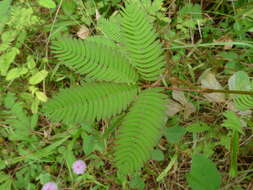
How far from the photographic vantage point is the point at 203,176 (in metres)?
1.46

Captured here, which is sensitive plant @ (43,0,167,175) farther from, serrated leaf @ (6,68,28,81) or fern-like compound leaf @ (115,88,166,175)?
serrated leaf @ (6,68,28,81)

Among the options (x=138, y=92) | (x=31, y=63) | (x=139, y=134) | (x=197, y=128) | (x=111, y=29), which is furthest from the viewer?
(x=31, y=63)

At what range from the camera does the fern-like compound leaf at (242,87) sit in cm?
150

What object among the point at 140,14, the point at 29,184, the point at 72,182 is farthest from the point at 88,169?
the point at 140,14

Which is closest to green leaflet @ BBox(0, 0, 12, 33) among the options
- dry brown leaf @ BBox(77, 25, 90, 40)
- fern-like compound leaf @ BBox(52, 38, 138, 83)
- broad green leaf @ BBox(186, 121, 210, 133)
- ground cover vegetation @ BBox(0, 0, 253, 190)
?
ground cover vegetation @ BBox(0, 0, 253, 190)

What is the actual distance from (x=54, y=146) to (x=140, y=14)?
4.30 feet

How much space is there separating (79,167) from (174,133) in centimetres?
73

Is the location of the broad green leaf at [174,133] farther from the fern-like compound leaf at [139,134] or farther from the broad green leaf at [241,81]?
the fern-like compound leaf at [139,134]

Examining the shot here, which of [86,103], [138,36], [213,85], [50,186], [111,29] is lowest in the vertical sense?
[50,186]

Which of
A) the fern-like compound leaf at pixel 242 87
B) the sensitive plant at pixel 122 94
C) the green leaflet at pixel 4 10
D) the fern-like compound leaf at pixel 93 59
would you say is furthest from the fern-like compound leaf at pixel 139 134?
the green leaflet at pixel 4 10

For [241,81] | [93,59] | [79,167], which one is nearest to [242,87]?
[241,81]

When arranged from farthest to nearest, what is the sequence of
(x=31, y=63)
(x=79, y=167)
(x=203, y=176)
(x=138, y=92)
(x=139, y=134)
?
(x=31, y=63)
(x=79, y=167)
(x=203, y=176)
(x=138, y=92)
(x=139, y=134)

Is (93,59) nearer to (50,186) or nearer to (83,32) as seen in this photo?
(83,32)

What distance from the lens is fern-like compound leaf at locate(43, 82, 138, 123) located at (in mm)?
1119
